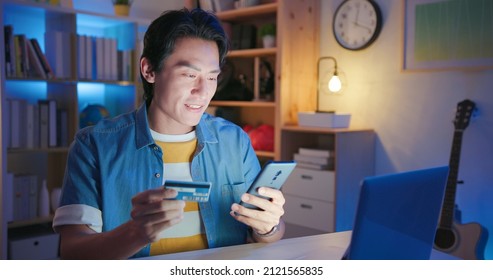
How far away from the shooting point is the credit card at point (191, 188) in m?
0.93

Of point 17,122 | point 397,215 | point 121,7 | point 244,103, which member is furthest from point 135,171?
point 121,7

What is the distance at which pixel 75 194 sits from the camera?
Result: 123 centimetres

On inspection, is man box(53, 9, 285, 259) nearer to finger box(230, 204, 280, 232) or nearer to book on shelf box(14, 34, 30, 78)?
finger box(230, 204, 280, 232)

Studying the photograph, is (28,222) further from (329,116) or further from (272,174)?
(272,174)

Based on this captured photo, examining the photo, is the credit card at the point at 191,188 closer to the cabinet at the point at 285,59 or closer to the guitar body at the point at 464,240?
the guitar body at the point at 464,240

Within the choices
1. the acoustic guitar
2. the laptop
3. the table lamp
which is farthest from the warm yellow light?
the laptop

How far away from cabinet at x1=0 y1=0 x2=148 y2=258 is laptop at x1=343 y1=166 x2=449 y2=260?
7.35 ft

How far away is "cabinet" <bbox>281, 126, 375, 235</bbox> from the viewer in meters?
2.80

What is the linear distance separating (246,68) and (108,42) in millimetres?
963

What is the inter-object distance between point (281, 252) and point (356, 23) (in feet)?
6.80

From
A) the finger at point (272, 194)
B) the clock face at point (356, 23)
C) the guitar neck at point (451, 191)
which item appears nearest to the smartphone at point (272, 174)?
the finger at point (272, 194)

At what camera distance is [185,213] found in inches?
52.8

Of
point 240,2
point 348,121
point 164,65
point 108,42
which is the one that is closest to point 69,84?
point 108,42

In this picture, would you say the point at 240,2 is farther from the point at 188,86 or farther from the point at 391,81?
the point at 188,86
